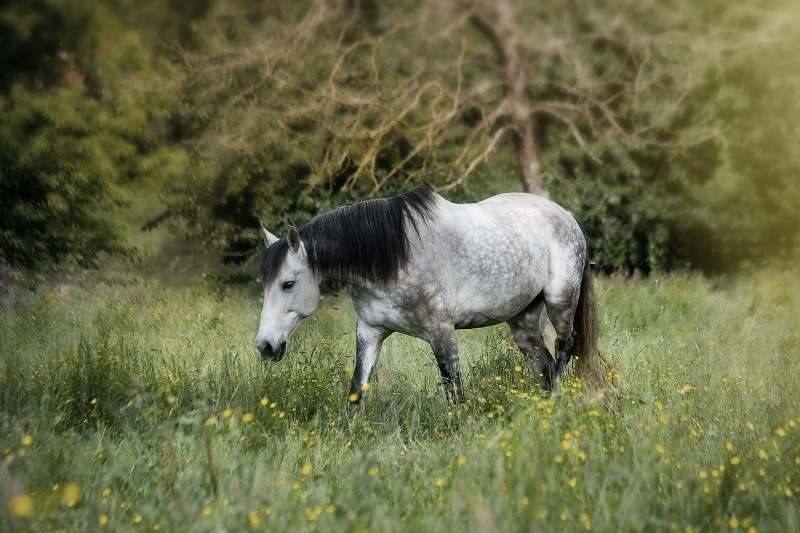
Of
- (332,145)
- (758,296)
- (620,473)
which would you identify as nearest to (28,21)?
(332,145)

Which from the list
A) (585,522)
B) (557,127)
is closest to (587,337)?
(585,522)

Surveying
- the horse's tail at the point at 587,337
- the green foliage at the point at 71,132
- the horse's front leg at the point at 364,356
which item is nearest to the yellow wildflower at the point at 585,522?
the horse's front leg at the point at 364,356

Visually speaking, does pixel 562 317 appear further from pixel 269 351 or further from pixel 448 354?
pixel 269 351

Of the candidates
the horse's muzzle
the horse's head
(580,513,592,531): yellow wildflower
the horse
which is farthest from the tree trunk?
(580,513,592,531): yellow wildflower

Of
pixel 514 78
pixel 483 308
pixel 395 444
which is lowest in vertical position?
pixel 395 444

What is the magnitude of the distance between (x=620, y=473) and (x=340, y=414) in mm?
1928

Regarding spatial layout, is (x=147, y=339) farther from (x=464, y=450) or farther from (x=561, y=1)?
(x=561, y=1)

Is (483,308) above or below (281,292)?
below

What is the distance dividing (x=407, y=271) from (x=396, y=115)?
16.5ft

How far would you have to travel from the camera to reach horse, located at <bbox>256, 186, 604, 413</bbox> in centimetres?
451

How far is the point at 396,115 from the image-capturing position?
9273 mm

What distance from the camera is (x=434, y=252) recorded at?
4.78 m

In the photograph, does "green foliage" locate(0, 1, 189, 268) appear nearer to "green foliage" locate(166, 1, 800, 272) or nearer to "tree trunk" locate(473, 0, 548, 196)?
"green foliage" locate(166, 1, 800, 272)

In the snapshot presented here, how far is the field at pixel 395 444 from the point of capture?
2.91 metres
